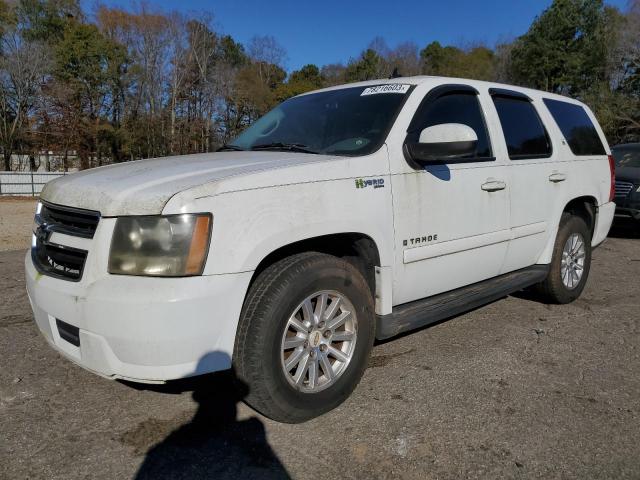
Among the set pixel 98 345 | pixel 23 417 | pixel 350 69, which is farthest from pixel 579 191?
pixel 350 69

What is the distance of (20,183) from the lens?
21.0m

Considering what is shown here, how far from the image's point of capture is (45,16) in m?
37.8

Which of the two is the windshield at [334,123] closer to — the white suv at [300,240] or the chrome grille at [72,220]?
the white suv at [300,240]

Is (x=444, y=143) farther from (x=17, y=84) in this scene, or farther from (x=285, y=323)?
(x=17, y=84)

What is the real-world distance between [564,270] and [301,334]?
309cm

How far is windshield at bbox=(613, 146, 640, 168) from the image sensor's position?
390 inches

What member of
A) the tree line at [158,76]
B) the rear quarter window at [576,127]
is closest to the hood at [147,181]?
the rear quarter window at [576,127]

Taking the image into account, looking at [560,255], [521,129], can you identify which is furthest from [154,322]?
[560,255]

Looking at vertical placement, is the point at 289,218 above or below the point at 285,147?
below

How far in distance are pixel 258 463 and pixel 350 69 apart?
44.9 meters

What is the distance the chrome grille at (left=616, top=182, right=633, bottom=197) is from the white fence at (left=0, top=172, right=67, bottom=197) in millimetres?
20107

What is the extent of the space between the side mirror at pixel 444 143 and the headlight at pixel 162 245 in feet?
4.55

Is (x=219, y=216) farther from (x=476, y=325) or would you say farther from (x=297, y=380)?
(x=476, y=325)

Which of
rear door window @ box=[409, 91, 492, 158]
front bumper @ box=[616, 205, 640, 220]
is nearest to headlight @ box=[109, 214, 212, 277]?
rear door window @ box=[409, 91, 492, 158]
